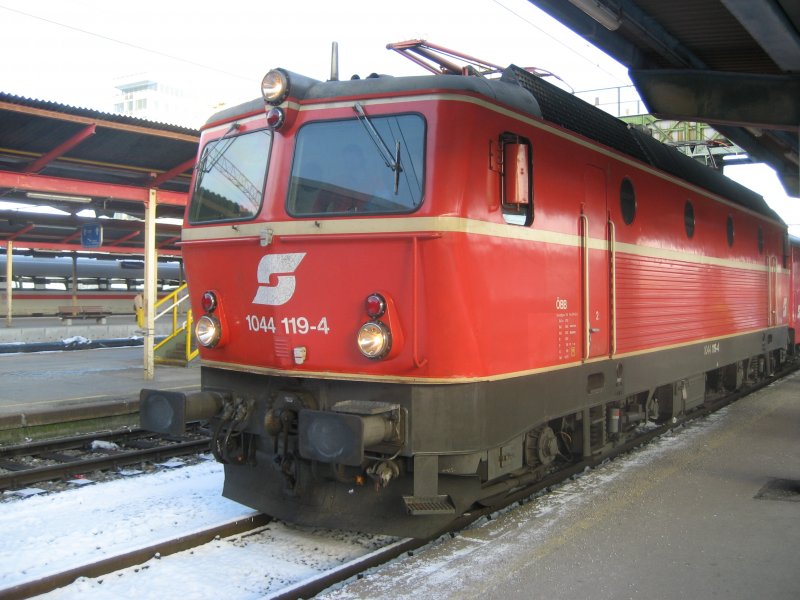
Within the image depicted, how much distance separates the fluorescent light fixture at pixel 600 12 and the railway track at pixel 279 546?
4.65 metres

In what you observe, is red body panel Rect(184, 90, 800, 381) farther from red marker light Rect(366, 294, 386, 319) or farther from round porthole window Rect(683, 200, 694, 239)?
round porthole window Rect(683, 200, 694, 239)

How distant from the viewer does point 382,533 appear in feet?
16.6

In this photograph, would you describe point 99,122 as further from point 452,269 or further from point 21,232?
point 21,232

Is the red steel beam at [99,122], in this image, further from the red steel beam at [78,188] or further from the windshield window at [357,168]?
the windshield window at [357,168]

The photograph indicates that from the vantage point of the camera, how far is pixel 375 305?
15.9 ft

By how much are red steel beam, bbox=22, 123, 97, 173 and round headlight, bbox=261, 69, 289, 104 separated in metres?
6.27

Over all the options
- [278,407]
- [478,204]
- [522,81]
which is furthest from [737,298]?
[278,407]

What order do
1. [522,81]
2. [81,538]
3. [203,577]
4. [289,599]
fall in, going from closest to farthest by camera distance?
[289,599] → [203,577] → [81,538] → [522,81]

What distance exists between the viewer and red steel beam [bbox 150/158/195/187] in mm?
12459

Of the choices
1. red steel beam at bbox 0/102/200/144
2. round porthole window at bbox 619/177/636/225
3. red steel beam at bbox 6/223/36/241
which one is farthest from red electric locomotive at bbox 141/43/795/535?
red steel beam at bbox 6/223/36/241

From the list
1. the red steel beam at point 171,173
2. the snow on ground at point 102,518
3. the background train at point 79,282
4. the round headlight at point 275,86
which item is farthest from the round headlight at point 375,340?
the background train at point 79,282

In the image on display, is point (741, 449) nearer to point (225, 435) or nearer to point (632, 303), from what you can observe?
point (632, 303)

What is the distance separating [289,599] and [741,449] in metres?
5.99

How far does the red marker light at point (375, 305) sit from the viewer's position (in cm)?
484
